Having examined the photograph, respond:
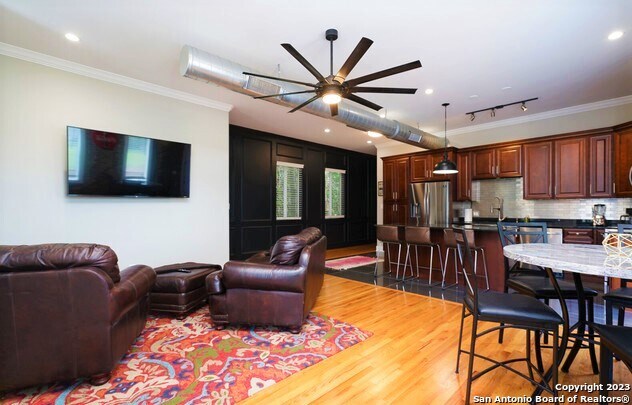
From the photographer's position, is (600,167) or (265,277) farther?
(600,167)

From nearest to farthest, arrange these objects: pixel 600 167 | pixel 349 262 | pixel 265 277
A: pixel 265 277 → pixel 600 167 → pixel 349 262

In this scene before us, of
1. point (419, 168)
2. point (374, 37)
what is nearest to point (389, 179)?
point (419, 168)

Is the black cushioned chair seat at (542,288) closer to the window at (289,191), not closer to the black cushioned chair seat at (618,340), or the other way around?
the black cushioned chair seat at (618,340)

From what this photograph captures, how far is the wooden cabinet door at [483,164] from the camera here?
230 inches

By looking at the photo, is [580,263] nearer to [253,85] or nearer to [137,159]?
[253,85]

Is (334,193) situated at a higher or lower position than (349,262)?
higher

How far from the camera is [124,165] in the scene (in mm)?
3982

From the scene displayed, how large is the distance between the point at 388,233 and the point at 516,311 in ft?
11.2

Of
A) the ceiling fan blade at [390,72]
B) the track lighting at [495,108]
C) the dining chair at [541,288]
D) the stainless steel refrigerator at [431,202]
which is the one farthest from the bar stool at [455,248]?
the ceiling fan blade at [390,72]

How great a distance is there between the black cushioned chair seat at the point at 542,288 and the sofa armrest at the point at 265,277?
1754 millimetres

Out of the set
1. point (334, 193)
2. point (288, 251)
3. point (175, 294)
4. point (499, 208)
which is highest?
point (334, 193)

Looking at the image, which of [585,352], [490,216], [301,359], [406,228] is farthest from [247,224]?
[585,352]

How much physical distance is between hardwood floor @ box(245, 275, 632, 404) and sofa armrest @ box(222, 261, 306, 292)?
2.34 feet

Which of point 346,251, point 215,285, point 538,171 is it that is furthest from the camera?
point 346,251
